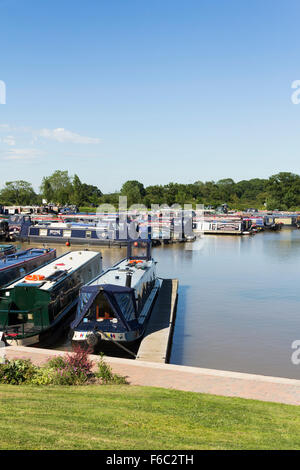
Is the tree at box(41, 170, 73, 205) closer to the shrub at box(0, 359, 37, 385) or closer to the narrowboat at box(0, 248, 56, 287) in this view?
the narrowboat at box(0, 248, 56, 287)

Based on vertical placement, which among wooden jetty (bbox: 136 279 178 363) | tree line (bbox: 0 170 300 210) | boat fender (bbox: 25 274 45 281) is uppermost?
tree line (bbox: 0 170 300 210)

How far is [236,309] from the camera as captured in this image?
96.8 feet

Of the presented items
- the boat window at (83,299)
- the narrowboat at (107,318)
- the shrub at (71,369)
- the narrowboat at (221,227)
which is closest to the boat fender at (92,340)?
the narrowboat at (107,318)

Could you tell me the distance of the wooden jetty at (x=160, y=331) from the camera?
57.7 ft

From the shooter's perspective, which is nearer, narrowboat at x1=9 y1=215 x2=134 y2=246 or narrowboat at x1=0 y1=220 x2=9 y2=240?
narrowboat at x1=9 y1=215 x2=134 y2=246

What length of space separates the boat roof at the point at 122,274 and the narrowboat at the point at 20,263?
214 inches

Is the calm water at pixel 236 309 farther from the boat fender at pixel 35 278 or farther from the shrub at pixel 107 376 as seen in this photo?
the boat fender at pixel 35 278

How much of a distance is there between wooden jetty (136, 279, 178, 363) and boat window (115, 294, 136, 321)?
1.22m

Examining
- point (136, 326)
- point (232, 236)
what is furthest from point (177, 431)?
point (232, 236)

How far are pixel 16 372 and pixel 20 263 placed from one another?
15448 mm

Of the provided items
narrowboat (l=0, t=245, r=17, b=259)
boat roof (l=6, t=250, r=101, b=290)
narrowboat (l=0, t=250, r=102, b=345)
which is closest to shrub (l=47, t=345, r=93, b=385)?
narrowboat (l=0, t=250, r=102, b=345)

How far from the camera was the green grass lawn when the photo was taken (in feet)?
27.6

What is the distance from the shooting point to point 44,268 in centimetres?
2522

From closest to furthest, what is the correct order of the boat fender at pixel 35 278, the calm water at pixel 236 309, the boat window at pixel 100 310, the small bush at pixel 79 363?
the small bush at pixel 79 363 → the boat window at pixel 100 310 → the calm water at pixel 236 309 → the boat fender at pixel 35 278
